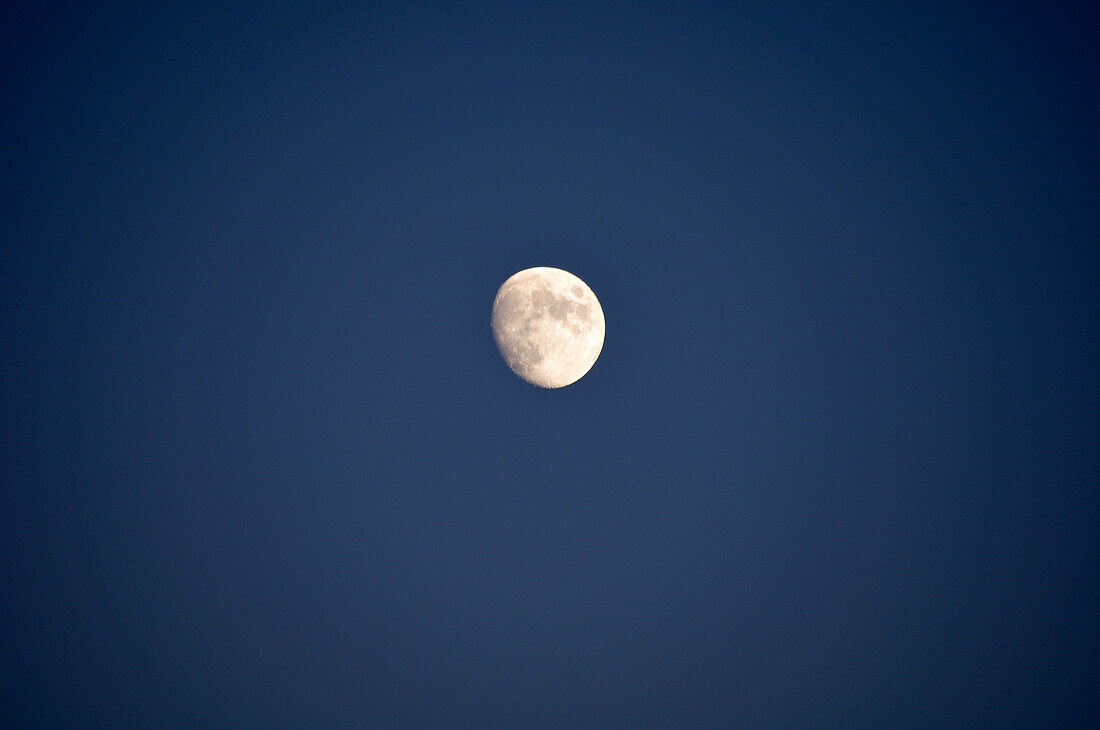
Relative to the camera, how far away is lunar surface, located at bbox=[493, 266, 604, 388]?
8.41m

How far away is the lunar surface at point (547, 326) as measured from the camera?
27.6ft

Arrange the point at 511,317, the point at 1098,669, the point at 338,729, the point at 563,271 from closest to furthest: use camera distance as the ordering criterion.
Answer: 1. the point at 511,317
2. the point at 563,271
3. the point at 1098,669
4. the point at 338,729

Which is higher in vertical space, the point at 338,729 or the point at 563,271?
the point at 563,271

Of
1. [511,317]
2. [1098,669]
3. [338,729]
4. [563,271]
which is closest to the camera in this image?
[511,317]

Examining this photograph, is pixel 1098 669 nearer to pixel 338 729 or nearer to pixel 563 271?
pixel 563 271

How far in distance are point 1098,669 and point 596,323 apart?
1368 cm

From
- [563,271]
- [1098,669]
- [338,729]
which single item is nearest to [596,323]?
[563,271]

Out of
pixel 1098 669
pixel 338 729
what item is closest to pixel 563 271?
pixel 338 729

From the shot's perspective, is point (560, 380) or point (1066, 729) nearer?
point (560, 380)

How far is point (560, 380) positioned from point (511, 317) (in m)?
1.47

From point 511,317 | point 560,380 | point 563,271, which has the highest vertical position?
point 563,271

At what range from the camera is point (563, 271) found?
9.19 metres

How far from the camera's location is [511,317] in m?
8.62

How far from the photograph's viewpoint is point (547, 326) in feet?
27.5
